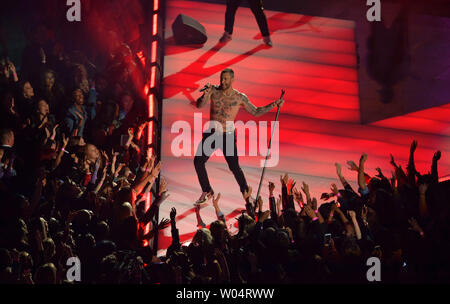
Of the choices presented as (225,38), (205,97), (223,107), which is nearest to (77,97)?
(205,97)

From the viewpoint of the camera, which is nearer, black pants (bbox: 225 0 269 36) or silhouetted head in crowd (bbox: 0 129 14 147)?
silhouetted head in crowd (bbox: 0 129 14 147)

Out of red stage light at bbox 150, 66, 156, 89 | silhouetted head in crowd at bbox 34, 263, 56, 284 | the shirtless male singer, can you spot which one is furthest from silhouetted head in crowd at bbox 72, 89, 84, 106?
silhouetted head in crowd at bbox 34, 263, 56, 284

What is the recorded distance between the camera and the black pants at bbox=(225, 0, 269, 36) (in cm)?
659

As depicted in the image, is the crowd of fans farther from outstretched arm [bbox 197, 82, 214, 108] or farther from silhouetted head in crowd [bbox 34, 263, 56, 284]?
outstretched arm [bbox 197, 82, 214, 108]

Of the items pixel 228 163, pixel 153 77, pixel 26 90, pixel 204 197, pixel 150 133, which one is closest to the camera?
pixel 204 197

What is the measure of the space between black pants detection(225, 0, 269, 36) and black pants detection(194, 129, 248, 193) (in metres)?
2.07

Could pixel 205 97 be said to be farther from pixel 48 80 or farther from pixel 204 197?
pixel 48 80

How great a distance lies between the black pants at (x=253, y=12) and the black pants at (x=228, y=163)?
2.07 m

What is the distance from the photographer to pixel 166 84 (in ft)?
20.3

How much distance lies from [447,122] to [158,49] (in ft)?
13.9

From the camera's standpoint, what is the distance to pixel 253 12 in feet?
21.8

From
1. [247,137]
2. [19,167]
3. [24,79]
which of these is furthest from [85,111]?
[247,137]

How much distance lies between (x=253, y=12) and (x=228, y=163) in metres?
2.52
